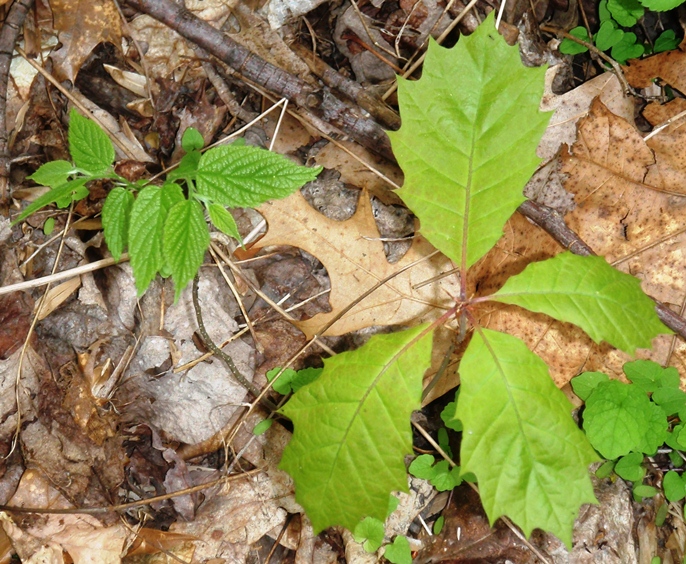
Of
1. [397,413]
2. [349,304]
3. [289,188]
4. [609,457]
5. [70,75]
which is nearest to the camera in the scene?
[397,413]

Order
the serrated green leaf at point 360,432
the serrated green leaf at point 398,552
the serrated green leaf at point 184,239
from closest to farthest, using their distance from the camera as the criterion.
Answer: the serrated green leaf at point 360,432, the serrated green leaf at point 184,239, the serrated green leaf at point 398,552

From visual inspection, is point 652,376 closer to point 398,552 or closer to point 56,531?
point 398,552

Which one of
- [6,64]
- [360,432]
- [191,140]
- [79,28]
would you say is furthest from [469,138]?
[6,64]

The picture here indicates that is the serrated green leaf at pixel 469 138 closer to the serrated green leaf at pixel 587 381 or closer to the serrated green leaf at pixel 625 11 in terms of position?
the serrated green leaf at pixel 587 381

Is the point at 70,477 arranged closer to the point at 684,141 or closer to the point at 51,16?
the point at 51,16

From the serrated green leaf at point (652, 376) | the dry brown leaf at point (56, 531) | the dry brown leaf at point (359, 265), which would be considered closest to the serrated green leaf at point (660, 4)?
the dry brown leaf at point (359, 265)

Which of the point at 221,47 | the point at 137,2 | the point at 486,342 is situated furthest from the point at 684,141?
the point at 137,2

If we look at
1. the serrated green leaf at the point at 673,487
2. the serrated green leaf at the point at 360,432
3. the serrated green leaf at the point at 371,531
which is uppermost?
the serrated green leaf at the point at 360,432
